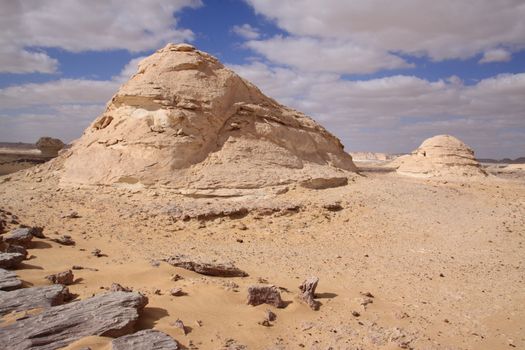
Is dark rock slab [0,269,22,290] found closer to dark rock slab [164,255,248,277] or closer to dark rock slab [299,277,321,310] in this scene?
dark rock slab [164,255,248,277]

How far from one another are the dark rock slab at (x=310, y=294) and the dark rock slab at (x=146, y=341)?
6.90 ft

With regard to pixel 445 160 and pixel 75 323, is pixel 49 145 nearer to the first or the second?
pixel 445 160

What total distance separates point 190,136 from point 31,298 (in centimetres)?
692

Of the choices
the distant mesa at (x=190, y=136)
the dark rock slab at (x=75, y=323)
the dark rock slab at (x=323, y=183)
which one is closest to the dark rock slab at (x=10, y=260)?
the dark rock slab at (x=75, y=323)

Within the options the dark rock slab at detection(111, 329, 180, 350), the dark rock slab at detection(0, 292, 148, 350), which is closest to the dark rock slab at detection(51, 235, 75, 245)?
the dark rock slab at detection(0, 292, 148, 350)

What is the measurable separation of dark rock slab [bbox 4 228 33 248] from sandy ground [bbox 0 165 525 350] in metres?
0.18

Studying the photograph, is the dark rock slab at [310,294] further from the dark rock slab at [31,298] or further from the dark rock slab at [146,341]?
the dark rock slab at [31,298]

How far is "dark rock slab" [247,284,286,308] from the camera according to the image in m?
4.98

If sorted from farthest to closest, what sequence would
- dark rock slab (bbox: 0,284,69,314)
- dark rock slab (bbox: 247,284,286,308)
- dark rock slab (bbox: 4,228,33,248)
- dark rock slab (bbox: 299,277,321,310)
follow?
dark rock slab (bbox: 4,228,33,248)
dark rock slab (bbox: 299,277,321,310)
dark rock slab (bbox: 247,284,286,308)
dark rock slab (bbox: 0,284,69,314)

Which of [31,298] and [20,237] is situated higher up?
[20,237]

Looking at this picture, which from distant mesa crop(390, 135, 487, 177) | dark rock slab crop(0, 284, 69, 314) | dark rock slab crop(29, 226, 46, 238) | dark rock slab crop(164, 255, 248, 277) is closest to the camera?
dark rock slab crop(0, 284, 69, 314)

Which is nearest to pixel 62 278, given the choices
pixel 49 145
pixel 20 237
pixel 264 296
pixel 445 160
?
pixel 20 237

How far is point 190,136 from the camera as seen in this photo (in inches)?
414

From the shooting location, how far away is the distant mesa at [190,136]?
397 inches
